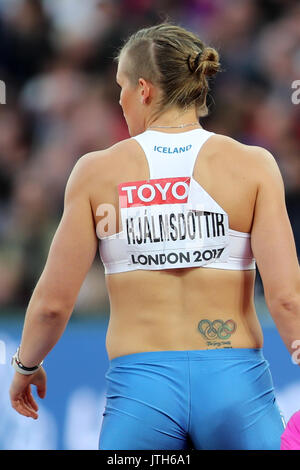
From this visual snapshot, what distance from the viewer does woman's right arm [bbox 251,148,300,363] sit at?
6.92 ft

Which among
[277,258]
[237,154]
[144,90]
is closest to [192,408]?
[277,258]

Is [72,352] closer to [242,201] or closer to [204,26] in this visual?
[242,201]

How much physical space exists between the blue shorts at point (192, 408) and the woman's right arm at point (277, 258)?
17 cm

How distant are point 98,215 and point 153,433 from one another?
624 mm

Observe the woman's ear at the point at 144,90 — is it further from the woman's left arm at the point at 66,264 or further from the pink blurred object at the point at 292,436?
the pink blurred object at the point at 292,436

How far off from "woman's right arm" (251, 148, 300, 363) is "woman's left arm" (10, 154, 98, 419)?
480 mm

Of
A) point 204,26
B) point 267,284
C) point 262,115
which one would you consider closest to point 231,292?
point 267,284

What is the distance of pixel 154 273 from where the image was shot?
214cm

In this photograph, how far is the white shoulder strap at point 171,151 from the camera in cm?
217

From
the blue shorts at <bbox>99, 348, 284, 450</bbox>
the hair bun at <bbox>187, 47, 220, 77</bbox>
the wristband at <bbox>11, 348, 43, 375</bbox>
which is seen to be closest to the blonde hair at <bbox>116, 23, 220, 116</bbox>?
the hair bun at <bbox>187, 47, 220, 77</bbox>

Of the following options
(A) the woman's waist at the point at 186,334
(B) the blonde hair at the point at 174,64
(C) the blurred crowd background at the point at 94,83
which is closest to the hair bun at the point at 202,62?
(B) the blonde hair at the point at 174,64

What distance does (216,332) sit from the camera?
6.84 feet

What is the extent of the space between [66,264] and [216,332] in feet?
1.55

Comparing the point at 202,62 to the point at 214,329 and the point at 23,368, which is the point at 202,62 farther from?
the point at 23,368
